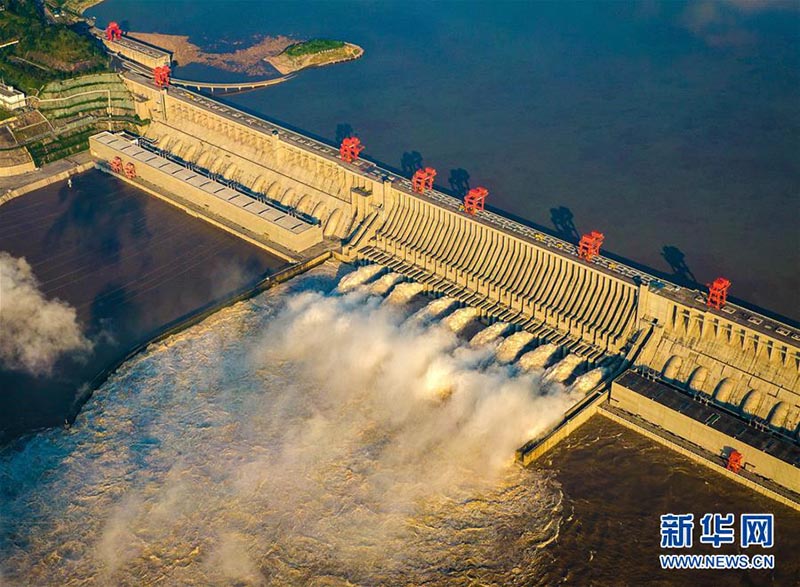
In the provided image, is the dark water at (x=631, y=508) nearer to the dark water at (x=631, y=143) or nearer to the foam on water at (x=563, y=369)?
the foam on water at (x=563, y=369)

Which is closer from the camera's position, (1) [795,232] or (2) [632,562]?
(2) [632,562]

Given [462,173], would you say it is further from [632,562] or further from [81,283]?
[632,562]

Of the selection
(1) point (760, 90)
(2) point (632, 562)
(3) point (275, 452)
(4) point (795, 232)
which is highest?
(1) point (760, 90)

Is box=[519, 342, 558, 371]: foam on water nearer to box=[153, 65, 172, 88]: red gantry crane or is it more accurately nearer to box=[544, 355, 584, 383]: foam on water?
box=[544, 355, 584, 383]: foam on water

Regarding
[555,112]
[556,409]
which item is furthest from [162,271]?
[555,112]

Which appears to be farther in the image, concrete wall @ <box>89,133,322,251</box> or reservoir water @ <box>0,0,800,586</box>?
concrete wall @ <box>89,133,322,251</box>

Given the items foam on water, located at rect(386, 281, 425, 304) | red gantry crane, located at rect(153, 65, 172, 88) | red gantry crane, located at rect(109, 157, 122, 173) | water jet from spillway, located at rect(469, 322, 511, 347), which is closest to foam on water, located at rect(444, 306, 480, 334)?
water jet from spillway, located at rect(469, 322, 511, 347)

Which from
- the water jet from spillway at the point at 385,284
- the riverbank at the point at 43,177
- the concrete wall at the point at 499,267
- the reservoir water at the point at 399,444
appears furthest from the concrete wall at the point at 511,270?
the riverbank at the point at 43,177
